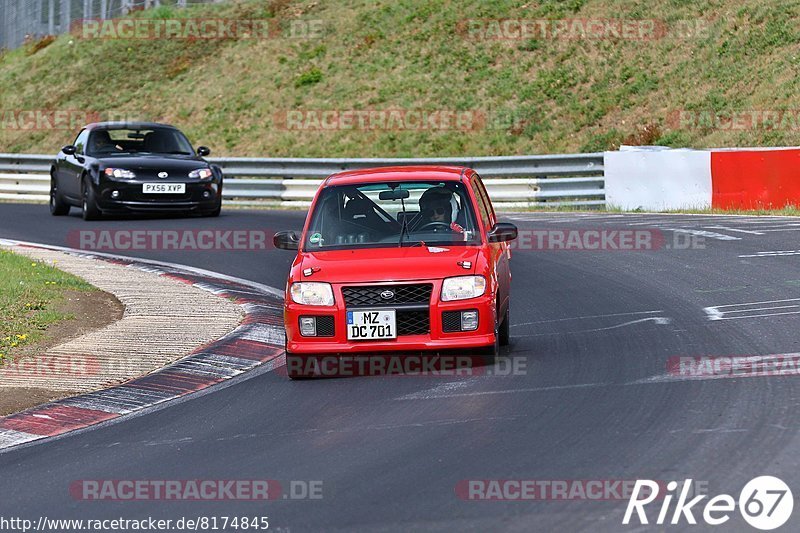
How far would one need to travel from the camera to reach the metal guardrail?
23438mm

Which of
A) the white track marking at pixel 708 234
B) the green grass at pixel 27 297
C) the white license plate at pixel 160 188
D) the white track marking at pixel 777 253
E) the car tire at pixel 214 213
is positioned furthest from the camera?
the car tire at pixel 214 213

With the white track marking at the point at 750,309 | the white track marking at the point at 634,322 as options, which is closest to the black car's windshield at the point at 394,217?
the white track marking at the point at 634,322

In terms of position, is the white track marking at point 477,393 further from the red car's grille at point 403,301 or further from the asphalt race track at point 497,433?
the red car's grille at point 403,301

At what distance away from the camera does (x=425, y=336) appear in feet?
29.6

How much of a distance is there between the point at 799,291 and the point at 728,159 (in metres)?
9.31

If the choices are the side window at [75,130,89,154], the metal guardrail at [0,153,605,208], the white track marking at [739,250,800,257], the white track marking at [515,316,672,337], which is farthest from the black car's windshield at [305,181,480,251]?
the metal guardrail at [0,153,605,208]

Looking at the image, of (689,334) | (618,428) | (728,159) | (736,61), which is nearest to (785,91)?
(736,61)

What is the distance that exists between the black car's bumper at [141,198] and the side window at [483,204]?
10.5 meters

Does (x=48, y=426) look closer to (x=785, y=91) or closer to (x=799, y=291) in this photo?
(x=799, y=291)

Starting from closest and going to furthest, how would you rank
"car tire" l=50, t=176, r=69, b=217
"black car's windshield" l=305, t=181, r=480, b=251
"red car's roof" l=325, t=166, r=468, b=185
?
"black car's windshield" l=305, t=181, r=480, b=251 → "red car's roof" l=325, t=166, r=468, b=185 → "car tire" l=50, t=176, r=69, b=217

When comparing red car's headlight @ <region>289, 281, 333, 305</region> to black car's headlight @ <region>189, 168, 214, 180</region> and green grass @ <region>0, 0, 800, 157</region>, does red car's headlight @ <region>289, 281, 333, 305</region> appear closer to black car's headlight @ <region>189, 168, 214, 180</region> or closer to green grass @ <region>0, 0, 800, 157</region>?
black car's headlight @ <region>189, 168, 214, 180</region>

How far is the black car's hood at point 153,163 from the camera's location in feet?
67.2

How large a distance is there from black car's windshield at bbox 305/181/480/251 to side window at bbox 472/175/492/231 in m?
0.21

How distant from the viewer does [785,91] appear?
28.5m
